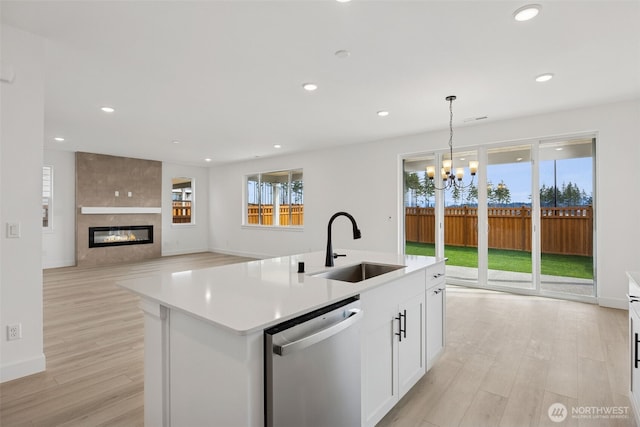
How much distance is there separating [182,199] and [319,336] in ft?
29.7

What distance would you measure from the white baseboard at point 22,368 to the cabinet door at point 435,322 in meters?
2.93

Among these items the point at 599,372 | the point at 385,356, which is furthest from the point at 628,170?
the point at 385,356

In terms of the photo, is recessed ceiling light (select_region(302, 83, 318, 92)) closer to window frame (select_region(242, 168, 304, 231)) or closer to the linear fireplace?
window frame (select_region(242, 168, 304, 231))

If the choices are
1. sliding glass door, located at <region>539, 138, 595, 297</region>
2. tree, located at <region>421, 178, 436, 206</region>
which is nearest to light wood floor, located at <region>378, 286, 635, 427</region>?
sliding glass door, located at <region>539, 138, 595, 297</region>

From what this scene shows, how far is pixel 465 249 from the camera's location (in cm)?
544

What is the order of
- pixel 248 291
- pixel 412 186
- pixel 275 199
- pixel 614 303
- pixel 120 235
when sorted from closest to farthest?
pixel 248 291
pixel 614 303
pixel 412 186
pixel 120 235
pixel 275 199

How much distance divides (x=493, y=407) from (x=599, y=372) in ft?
3.64

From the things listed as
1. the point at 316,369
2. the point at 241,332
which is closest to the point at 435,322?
the point at 316,369

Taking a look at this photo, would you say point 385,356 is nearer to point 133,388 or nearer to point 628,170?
point 133,388

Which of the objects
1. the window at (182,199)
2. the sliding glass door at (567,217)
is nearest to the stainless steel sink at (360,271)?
the sliding glass door at (567,217)

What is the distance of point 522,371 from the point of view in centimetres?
251

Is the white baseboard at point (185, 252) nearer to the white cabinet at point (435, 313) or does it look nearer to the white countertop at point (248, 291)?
the white countertop at point (248, 291)

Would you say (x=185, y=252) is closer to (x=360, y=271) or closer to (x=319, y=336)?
(x=360, y=271)

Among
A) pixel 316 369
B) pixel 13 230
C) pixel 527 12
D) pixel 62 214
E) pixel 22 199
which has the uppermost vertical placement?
pixel 527 12
